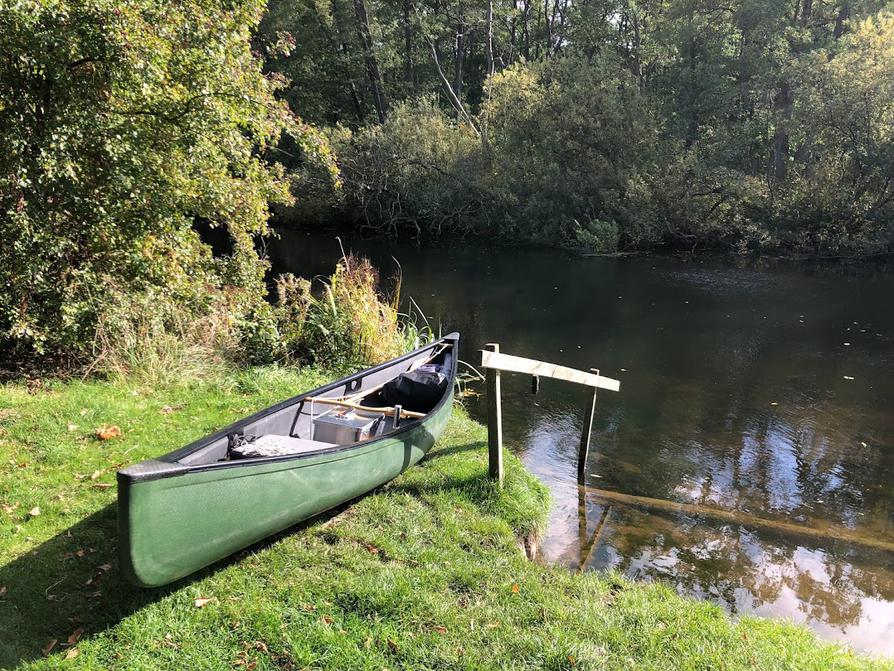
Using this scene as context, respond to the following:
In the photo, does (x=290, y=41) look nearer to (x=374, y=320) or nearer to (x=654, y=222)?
(x=374, y=320)

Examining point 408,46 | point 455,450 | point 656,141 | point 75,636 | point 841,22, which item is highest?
point 408,46

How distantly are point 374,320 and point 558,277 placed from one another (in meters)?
13.2

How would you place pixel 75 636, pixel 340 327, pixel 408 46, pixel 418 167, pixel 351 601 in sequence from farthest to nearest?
pixel 408 46 < pixel 418 167 < pixel 340 327 < pixel 351 601 < pixel 75 636

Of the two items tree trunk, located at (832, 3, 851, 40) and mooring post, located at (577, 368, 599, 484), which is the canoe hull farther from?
tree trunk, located at (832, 3, 851, 40)

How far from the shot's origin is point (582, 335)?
1476 cm

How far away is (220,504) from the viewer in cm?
401

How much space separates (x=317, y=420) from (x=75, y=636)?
2609mm

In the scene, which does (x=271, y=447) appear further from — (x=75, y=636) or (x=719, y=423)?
(x=719, y=423)

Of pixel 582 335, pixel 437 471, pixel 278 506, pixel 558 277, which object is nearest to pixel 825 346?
pixel 582 335

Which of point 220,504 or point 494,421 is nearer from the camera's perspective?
point 220,504

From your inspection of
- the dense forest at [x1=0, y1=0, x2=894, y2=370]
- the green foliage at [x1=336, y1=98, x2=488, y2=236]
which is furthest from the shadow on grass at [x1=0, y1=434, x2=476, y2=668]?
the green foliage at [x1=336, y1=98, x2=488, y2=236]

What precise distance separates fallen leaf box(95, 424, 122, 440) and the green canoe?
66.5 inches

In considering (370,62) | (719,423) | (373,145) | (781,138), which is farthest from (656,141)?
(719,423)

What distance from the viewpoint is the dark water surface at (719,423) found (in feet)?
19.2
